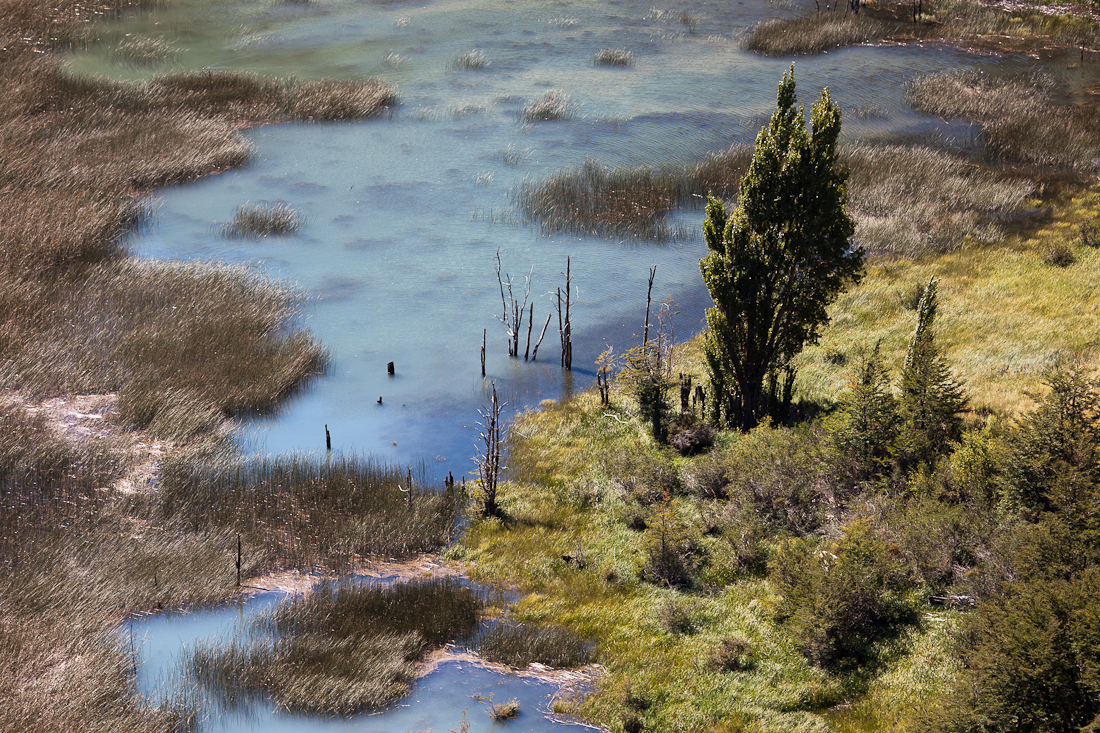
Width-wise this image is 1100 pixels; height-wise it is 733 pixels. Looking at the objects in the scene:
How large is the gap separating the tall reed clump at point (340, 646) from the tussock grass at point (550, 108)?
3203 cm

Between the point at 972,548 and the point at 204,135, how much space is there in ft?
122

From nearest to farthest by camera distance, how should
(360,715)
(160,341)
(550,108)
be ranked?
(360,715) → (160,341) → (550,108)

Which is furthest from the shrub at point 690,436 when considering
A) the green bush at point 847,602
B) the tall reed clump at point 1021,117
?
the tall reed clump at point 1021,117

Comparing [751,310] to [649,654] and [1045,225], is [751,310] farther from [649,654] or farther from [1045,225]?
[1045,225]

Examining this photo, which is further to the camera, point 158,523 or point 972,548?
point 158,523

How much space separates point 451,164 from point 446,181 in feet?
6.36

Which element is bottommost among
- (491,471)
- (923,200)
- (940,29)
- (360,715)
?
(360,715)

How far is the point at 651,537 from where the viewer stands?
2014cm

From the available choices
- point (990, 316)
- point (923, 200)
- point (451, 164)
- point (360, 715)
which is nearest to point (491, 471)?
point (360, 715)

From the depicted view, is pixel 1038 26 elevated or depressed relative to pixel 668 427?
elevated

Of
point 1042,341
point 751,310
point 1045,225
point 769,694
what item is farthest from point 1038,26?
point 769,694

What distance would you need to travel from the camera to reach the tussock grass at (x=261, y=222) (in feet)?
117

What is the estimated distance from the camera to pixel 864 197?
38000 mm

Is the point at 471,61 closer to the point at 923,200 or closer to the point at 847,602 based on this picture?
the point at 923,200
